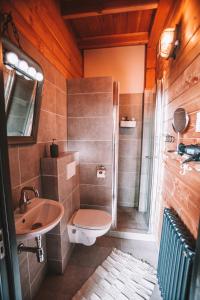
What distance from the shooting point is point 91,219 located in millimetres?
1847

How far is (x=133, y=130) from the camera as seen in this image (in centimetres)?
273

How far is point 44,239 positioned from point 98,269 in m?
0.67

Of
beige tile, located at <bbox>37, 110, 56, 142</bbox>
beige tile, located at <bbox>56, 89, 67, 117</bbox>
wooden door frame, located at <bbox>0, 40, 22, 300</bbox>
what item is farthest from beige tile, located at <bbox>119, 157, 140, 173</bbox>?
wooden door frame, located at <bbox>0, 40, 22, 300</bbox>

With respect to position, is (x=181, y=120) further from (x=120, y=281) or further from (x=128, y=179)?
(x=128, y=179)

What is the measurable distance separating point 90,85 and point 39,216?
1669 millimetres

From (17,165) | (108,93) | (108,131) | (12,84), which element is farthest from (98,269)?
(108,93)

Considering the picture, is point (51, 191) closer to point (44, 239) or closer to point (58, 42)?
point (44, 239)

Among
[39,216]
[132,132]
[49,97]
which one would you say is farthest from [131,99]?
[39,216]

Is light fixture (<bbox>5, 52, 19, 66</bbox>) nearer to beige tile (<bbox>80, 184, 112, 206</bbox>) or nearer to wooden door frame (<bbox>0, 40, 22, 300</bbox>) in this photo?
wooden door frame (<bbox>0, 40, 22, 300</bbox>)

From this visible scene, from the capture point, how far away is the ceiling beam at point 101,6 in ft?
5.61

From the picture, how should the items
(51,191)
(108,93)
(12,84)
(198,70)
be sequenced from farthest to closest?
(108,93) → (51,191) → (12,84) → (198,70)

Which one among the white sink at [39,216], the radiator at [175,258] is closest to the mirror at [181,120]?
the radiator at [175,258]

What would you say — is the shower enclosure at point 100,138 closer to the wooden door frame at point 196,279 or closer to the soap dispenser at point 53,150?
the soap dispenser at point 53,150

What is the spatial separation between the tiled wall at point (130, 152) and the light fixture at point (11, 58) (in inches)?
75.3
